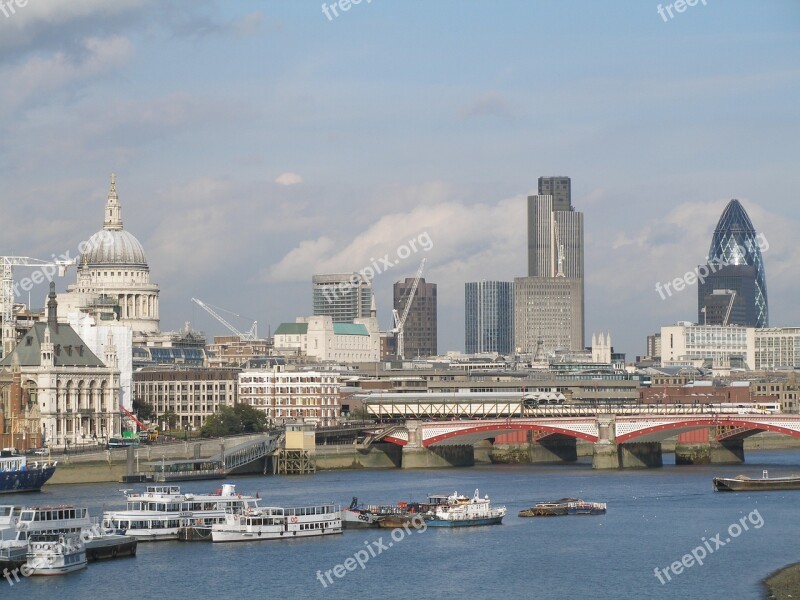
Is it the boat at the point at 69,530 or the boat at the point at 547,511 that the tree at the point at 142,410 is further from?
the boat at the point at 69,530

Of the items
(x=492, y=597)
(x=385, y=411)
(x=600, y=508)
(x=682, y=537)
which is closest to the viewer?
(x=492, y=597)

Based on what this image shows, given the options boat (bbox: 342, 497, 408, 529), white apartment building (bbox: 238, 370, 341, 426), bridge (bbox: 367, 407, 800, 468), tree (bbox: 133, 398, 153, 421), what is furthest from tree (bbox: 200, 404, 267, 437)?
boat (bbox: 342, 497, 408, 529)

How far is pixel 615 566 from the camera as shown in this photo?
8712 centimetres

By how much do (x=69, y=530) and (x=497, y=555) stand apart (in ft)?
63.7

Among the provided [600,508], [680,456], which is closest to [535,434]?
[680,456]

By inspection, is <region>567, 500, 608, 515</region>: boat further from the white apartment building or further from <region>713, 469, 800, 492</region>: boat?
the white apartment building

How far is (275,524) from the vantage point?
9656 cm

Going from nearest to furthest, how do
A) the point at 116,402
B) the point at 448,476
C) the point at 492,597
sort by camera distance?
the point at 492,597
the point at 448,476
the point at 116,402

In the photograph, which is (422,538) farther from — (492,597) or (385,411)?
(385,411)

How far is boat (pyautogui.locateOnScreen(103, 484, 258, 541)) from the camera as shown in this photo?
95.4 m

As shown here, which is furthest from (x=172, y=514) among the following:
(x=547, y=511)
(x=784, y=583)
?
(x=784, y=583)

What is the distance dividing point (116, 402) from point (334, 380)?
33117 mm

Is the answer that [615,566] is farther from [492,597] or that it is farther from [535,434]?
[535,434]

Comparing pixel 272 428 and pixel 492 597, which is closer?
pixel 492 597
